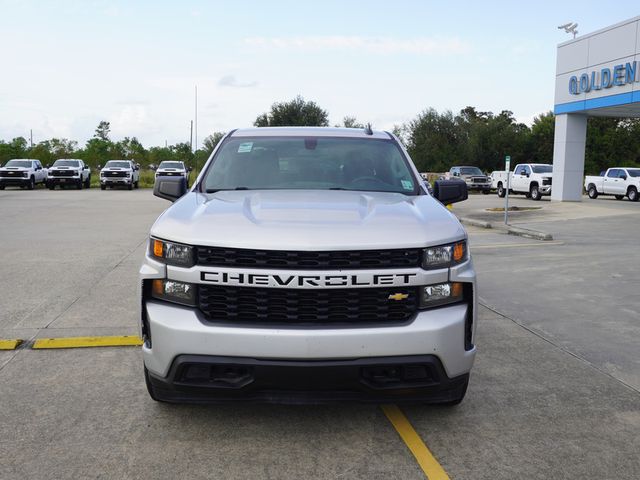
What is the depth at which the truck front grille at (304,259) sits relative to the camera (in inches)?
134

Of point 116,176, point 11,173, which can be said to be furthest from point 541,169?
point 11,173

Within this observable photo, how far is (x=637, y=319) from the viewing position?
6848 mm

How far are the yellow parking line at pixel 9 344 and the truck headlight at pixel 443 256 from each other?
383 cm

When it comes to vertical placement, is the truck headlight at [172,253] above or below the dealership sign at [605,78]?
below

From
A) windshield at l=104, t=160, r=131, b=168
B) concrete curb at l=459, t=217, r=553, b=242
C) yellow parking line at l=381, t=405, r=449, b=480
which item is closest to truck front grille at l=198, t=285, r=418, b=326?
yellow parking line at l=381, t=405, r=449, b=480

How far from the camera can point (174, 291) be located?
11.7ft

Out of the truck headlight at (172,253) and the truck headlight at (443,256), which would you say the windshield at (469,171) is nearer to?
the truck headlight at (443,256)

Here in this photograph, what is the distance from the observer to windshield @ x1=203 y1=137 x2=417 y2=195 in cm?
487

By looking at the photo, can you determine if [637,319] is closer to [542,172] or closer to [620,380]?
[620,380]

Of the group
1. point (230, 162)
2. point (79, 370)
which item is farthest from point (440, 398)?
point (79, 370)

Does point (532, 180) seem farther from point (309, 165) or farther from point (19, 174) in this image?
point (309, 165)

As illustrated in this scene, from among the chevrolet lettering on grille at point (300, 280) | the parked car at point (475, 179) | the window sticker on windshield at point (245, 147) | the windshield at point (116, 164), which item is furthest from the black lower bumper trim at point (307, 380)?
the windshield at point (116, 164)

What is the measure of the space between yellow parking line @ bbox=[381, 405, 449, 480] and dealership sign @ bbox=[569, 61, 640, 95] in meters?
23.6

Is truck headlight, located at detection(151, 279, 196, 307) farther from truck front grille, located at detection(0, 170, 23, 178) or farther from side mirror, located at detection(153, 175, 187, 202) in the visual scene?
truck front grille, located at detection(0, 170, 23, 178)
